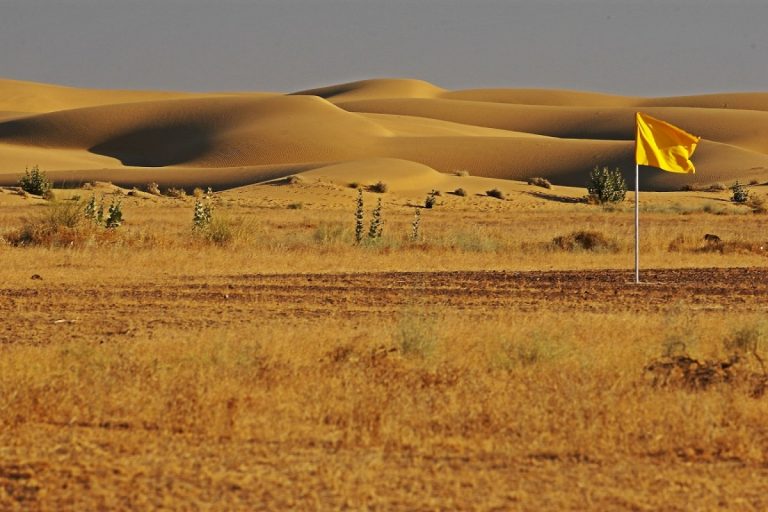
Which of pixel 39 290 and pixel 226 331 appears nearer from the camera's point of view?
pixel 226 331

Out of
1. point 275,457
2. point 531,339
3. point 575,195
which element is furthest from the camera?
point 575,195

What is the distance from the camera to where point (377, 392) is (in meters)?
10.2

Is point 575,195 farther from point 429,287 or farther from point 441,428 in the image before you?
point 441,428

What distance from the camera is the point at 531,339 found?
12.3 metres

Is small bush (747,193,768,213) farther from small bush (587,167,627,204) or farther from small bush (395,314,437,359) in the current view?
small bush (395,314,437,359)

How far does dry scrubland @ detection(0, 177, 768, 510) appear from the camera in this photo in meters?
7.56

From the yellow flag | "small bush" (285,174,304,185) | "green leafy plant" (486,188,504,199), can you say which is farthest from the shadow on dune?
the yellow flag

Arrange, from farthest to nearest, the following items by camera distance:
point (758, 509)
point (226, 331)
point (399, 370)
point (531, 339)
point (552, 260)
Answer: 1. point (552, 260)
2. point (226, 331)
3. point (531, 339)
4. point (399, 370)
5. point (758, 509)

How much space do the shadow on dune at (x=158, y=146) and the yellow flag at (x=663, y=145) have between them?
4432 inches

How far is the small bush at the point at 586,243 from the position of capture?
93.0 ft

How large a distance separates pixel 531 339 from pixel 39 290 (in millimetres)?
8960

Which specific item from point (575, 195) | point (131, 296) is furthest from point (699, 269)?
point (575, 195)

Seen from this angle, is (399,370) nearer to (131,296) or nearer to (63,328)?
(63,328)

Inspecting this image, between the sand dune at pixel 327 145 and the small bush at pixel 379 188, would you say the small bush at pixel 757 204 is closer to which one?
the small bush at pixel 379 188
